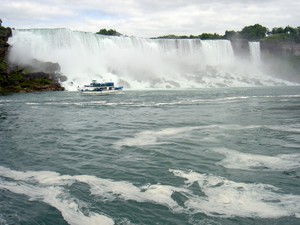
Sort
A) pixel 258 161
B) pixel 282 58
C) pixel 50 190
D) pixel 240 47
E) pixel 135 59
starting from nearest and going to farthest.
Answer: pixel 50 190 → pixel 258 161 → pixel 135 59 → pixel 240 47 → pixel 282 58

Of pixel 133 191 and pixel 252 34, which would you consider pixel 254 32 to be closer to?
pixel 252 34

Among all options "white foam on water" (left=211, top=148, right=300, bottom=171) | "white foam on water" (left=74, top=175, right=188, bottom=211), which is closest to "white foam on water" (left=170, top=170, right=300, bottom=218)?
"white foam on water" (left=74, top=175, right=188, bottom=211)

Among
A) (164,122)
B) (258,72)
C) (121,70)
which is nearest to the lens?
(164,122)

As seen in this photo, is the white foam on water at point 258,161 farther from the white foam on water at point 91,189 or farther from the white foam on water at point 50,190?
the white foam on water at point 50,190

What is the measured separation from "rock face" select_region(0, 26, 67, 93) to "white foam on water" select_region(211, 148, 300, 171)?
147ft

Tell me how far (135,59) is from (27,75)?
66.6ft

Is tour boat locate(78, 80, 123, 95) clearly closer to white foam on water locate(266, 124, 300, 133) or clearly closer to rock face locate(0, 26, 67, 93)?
rock face locate(0, 26, 67, 93)

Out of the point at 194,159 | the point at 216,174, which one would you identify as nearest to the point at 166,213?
the point at 216,174

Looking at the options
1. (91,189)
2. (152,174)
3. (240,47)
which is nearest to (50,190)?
(91,189)

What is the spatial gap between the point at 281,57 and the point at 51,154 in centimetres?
8991

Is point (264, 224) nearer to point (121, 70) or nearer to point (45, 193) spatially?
point (45, 193)

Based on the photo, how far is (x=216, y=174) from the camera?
984 cm

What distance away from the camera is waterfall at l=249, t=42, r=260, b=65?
85500 millimetres

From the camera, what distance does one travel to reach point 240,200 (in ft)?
26.2
